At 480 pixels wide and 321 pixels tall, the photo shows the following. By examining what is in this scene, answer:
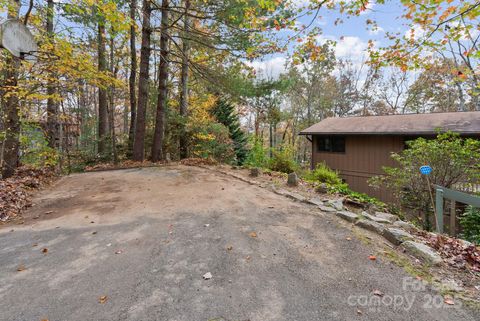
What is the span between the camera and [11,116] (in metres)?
5.44

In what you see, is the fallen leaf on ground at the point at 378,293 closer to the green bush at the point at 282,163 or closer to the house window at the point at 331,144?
the green bush at the point at 282,163

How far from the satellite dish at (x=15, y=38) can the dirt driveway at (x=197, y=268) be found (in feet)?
8.88

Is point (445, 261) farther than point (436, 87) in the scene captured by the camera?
No

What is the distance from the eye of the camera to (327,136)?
40.1ft

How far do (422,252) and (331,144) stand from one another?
33.4 ft

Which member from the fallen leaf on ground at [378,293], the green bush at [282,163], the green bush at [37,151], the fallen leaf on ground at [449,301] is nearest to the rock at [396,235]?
the fallen leaf on ground at [449,301]

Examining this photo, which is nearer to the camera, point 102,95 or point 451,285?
point 451,285

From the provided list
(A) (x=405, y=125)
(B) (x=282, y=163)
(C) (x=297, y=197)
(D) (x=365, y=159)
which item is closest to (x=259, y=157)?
(B) (x=282, y=163)

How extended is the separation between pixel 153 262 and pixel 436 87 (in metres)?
25.6

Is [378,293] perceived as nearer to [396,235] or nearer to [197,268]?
[396,235]

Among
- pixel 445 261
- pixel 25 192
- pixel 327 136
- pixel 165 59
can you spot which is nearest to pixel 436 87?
pixel 327 136

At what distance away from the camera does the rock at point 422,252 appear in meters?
2.41

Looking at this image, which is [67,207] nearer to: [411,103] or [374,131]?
[374,131]

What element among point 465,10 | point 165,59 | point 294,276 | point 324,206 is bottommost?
point 294,276
